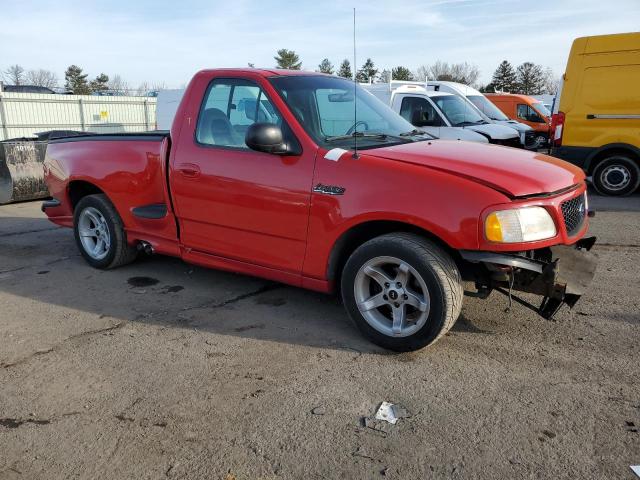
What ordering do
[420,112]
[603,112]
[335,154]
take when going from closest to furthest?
[335,154], [603,112], [420,112]

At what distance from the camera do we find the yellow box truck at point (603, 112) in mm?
9047

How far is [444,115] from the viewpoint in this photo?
11328 millimetres

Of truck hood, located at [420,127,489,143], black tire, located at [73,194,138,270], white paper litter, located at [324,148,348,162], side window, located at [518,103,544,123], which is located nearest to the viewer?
white paper litter, located at [324,148,348,162]

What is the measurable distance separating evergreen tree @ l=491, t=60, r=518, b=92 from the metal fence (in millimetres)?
51807

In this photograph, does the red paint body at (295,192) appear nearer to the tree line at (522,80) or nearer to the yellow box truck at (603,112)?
the yellow box truck at (603,112)

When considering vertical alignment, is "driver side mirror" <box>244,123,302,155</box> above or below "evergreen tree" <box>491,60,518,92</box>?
below

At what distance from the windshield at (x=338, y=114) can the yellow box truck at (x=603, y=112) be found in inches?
243

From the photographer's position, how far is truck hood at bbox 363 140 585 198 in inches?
133

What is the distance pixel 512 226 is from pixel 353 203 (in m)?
1.03

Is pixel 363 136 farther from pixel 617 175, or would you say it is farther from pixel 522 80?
pixel 522 80

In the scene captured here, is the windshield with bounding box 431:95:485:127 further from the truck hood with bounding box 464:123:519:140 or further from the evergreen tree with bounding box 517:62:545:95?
the evergreen tree with bounding box 517:62:545:95

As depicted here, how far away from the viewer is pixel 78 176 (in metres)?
5.60

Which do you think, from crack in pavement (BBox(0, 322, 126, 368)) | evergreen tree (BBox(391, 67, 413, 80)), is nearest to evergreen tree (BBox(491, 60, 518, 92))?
evergreen tree (BBox(391, 67, 413, 80))

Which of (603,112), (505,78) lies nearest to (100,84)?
(505,78)
